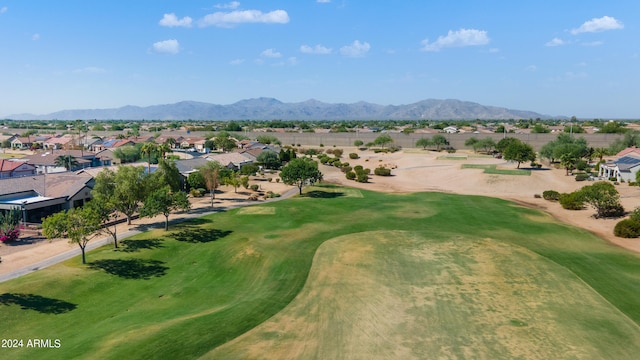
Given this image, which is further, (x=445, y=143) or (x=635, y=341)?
(x=445, y=143)

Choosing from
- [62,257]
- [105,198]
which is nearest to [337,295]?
[62,257]

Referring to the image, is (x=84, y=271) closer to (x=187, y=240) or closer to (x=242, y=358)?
(x=187, y=240)

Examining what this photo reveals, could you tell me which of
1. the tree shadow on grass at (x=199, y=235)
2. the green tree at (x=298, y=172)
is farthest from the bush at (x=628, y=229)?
→ the tree shadow on grass at (x=199, y=235)

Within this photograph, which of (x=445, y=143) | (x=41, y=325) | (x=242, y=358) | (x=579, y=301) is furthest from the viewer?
(x=445, y=143)

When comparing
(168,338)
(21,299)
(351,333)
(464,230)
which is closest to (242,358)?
(168,338)

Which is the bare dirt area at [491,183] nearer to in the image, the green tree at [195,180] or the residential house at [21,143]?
the green tree at [195,180]

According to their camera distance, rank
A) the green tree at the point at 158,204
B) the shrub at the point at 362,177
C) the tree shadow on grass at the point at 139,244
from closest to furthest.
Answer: the tree shadow on grass at the point at 139,244, the green tree at the point at 158,204, the shrub at the point at 362,177
